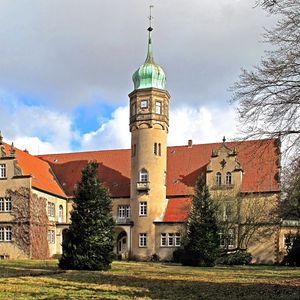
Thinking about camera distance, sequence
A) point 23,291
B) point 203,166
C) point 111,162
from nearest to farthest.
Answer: point 23,291
point 203,166
point 111,162

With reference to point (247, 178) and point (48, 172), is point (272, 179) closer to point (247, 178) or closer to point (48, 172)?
point (247, 178)

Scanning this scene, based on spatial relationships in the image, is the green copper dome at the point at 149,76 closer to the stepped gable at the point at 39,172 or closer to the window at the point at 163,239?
the stepped gable at the point at 39,172

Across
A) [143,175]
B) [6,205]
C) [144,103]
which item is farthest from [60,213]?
[144,103]

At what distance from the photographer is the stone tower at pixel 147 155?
158 feet

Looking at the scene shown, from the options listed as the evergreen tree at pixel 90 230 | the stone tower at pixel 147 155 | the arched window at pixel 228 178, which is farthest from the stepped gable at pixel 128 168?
the evergreen tree at pixel 90 230

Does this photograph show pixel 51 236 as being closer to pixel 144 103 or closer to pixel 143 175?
pixel 143 175

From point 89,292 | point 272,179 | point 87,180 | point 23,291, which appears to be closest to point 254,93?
point 89,292

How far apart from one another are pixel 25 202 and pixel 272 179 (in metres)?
21.6

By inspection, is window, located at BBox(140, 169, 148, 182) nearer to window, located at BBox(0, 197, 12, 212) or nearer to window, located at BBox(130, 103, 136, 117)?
window, located at BBox(130, 103, 136, 117)

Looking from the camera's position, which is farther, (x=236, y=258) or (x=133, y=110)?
(x=133, y=110)

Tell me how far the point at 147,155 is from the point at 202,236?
14.3m

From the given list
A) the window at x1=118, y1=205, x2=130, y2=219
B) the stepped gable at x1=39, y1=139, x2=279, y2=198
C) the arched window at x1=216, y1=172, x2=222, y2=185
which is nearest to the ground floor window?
the stepped gable at x1=39, y1=139, x2=279, y2=198

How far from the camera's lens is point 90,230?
27.8 m

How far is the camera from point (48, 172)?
53.1 meters
